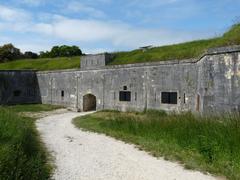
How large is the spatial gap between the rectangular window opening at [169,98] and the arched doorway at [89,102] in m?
7.14

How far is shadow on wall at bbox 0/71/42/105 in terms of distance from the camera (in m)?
25.8

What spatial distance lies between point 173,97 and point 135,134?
6152mm

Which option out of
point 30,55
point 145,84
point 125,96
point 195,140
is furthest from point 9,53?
point 195,140

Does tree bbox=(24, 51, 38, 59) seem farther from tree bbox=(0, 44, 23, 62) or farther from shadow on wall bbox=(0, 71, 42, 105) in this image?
shadow on wall bbox=(0, 71, 42, 105)

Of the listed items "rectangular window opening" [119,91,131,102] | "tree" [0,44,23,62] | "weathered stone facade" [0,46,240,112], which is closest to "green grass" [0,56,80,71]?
"weathered stone facade" [0,46,240,112]

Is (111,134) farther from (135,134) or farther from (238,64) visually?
(238,64)

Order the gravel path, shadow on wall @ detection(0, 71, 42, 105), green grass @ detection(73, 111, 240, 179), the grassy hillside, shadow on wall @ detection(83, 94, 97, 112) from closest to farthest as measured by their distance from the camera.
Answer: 1. the gravel path
2. green grass @ detection(73, 111, 240, 179)
3. the grassy hillside
4. shadow on wall @ detection(83, 94, 97, 112)
5. shadow on wall @ detection(0, 71, 42, 105)

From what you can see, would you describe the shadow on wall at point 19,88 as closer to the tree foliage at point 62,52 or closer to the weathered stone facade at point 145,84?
the weathered stone facade at point 145,84

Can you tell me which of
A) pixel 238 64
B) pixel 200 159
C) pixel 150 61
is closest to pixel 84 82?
pixel 150 61

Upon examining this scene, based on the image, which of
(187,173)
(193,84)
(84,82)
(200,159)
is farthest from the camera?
(84,82)

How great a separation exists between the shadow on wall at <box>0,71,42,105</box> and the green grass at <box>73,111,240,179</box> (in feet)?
57.3

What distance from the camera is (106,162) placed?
7246 millimetres

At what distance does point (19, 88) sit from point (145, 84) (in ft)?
43.1

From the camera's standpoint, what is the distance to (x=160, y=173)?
6.27 m
